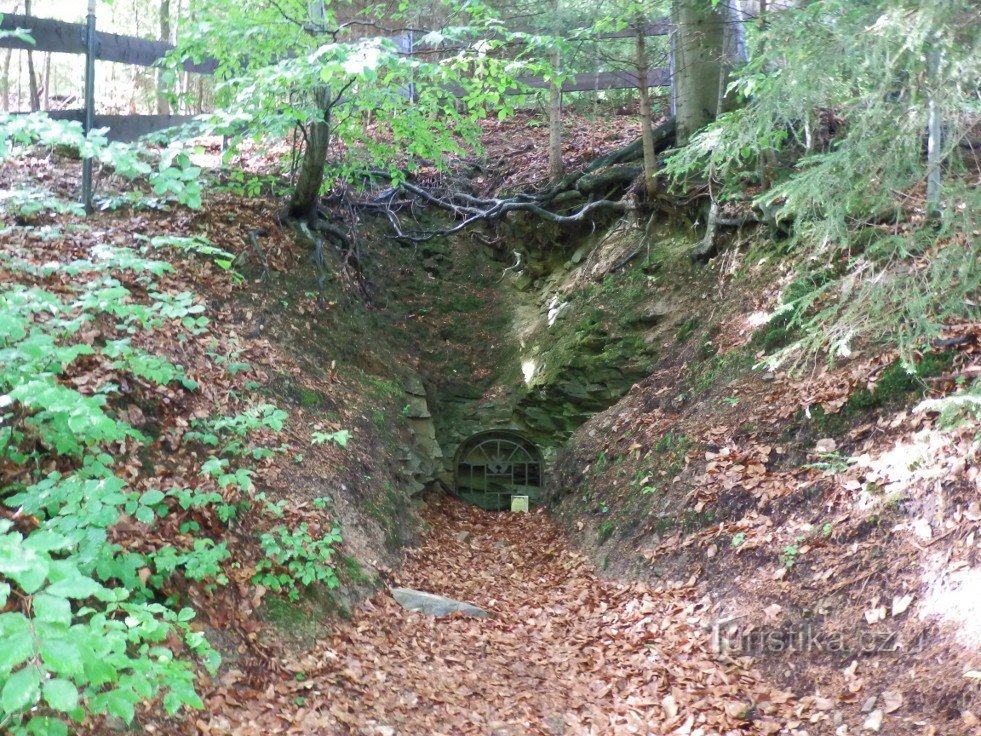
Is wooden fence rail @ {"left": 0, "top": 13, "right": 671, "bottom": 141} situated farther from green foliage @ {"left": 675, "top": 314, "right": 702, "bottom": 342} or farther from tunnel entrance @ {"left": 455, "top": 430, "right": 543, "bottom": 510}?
tunnel entrance @ {"left": 455, "top": 430, "right": 543, "bottom": 510}

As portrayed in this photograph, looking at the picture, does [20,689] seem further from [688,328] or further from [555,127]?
[555,127]

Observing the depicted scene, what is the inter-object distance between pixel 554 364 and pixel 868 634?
268 inches

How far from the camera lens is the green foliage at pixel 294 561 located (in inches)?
209

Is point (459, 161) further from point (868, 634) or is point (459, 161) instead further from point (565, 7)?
point (868, 634)

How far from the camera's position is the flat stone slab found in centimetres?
645

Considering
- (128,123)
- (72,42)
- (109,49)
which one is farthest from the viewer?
(128,123)

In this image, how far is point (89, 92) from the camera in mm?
7934

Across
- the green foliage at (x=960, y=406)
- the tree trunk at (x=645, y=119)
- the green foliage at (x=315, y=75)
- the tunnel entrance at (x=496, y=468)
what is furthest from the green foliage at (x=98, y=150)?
the tunnel entrance at (x=496, y=468)

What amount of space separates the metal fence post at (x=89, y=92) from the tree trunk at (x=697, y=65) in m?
7.35

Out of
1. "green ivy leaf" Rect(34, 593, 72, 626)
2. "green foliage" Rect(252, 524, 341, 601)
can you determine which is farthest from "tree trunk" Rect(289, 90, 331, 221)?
"green ivy leaf" Rect(34, 593, 72, 626)

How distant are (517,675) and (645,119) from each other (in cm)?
790

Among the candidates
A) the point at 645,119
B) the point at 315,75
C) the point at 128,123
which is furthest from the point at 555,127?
the point at 128,123

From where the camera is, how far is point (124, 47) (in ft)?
29.2

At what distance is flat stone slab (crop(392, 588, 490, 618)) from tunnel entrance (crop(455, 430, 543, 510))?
456 cm
